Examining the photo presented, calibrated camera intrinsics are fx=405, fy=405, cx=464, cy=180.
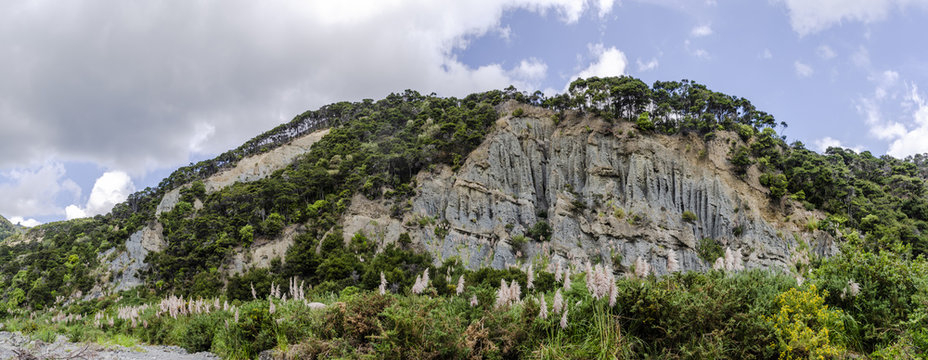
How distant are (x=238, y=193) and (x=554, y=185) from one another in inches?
1482

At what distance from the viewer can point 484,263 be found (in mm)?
36750

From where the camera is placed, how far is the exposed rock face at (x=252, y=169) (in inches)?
2201

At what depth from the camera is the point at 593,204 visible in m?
39.6

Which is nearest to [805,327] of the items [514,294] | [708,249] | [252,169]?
[514,294]

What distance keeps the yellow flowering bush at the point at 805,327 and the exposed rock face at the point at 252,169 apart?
61556 millimetres

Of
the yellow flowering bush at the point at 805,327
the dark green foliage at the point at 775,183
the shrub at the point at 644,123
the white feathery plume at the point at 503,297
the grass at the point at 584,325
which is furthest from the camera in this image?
the shrub at the point at 644,123

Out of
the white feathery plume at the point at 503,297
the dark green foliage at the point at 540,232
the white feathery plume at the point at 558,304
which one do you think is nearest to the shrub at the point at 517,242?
the dark green foliage at the point at 540,232

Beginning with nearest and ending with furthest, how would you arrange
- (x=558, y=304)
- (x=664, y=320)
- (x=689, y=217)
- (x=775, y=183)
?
(x=664, y=320)
(x=558, y=304)
(x=775, y=183)
(x=689, y=217)

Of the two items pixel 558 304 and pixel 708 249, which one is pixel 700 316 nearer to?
pixel 558 304

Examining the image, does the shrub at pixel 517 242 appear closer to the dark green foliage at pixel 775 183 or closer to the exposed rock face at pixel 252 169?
the dark green foliage at pixel 775 183

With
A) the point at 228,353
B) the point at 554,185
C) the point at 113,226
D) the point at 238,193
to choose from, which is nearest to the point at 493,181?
the point at 554,185

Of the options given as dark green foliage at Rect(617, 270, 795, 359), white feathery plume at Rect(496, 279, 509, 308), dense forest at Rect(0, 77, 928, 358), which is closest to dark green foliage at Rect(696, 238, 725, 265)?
dense forest at Rect(0, 77, 928, 358)

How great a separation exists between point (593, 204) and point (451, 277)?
67.5 feet

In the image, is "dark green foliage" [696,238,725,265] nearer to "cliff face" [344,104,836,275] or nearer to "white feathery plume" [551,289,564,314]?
"cliff face" [344,104,836,275]
